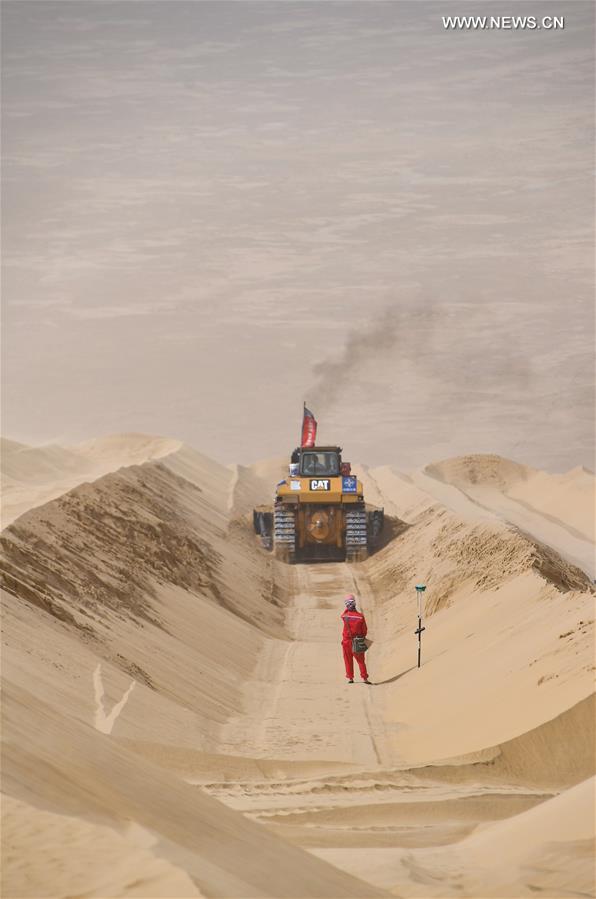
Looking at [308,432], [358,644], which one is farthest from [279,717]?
[308,432]

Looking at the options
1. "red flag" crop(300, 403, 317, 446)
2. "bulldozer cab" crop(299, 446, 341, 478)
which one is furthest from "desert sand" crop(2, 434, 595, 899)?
"red flag" crop(300, 403, 317, 446)

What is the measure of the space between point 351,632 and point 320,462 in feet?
50.9

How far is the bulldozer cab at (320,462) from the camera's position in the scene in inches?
1271

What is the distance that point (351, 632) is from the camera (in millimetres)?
17125

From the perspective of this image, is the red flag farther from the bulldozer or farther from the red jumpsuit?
the red jumpsuit

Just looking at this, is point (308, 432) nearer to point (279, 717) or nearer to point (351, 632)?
point (351, 632)

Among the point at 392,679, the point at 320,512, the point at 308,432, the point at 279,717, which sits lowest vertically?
→ the point at 279,717

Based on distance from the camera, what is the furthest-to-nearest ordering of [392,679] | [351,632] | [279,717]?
[392,679] < [351,632] < [279,717]

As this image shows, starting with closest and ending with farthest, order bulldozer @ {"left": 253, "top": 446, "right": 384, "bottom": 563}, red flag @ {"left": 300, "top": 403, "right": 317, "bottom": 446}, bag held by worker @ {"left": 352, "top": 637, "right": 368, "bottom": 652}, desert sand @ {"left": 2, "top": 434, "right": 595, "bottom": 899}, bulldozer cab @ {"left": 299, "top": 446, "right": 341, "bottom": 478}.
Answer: desert sand @ {"left": 2, "top": 434, "right": 595, "bottom": 899} → bag held by worker @ {"left": 352, "top": 637, "right": 368, "bottom": 652} → bulldozer @ {"left": 253, "top": 446, "right": 384, "bottom": 563} → bulldozer cab @ {"left": 299, "top": 446, "right": 341, "bottom": 478} → red flag @ {"left": 300, "top": 403, "right": 317, "bottom": 446}

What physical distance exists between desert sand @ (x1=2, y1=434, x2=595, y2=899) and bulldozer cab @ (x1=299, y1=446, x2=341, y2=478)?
2.24 meters

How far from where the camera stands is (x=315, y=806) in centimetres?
1121

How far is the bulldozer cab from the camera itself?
106ft

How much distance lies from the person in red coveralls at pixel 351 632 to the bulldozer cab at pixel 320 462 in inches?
578

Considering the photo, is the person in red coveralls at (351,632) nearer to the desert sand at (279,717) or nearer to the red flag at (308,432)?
the desert sand at (279,717)
